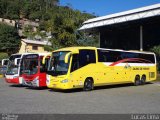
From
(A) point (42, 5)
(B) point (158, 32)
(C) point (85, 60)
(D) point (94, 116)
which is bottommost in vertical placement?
(D) point (94, 116)

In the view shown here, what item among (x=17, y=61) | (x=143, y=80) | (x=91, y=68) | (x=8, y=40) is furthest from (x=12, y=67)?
(x=8, y=40)

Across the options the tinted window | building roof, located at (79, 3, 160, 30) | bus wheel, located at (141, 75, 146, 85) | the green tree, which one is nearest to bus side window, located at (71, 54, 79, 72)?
the tinted window

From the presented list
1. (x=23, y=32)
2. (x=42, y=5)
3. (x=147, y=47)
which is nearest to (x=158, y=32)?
(x=147, y=47)

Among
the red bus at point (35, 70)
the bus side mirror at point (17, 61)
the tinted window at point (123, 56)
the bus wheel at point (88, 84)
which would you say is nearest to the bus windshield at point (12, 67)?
the bus side mirror at point (17, 61)

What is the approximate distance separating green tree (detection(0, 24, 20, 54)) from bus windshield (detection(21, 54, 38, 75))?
5131 cm

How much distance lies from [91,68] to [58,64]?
2.14 meters

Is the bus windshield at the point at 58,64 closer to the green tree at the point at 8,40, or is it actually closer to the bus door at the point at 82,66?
the bus door at the point at 82,66

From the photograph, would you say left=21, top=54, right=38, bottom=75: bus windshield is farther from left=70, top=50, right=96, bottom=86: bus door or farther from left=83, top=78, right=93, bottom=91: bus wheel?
left=83, top=78, right=93, bottom=91: bus wheel

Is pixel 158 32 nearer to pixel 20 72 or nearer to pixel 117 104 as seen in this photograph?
pixel 20 72

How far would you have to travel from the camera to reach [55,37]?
4591cm

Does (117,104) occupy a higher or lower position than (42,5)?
lower

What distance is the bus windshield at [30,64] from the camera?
21.7m

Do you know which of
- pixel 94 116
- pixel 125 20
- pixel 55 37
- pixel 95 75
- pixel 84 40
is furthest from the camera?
pixel 84 40

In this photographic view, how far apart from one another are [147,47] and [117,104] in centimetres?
2322
